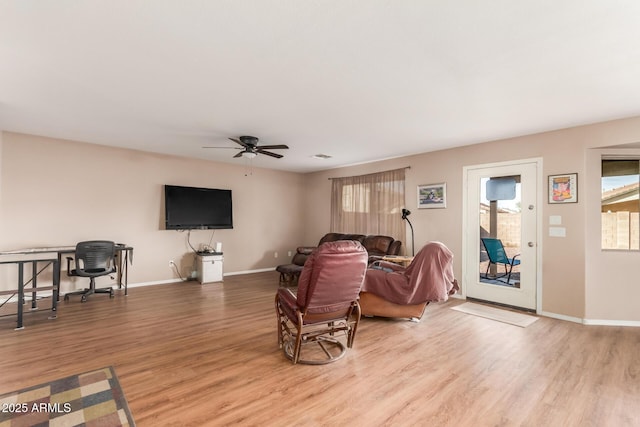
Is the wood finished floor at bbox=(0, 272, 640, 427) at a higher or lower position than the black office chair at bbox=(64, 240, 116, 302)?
lower

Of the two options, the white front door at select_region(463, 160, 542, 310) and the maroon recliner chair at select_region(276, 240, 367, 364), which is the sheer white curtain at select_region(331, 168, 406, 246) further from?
the maroon recliner chair at select_region(276, 240, 367, 364)

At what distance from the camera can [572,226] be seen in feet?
13.1

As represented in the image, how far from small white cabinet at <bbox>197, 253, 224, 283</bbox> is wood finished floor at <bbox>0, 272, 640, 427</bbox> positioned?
6.22ft

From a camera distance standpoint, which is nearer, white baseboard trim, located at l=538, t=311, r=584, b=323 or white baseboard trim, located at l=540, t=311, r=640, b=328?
white baseboard trim, located at l=540, t=311, r=640, b=328

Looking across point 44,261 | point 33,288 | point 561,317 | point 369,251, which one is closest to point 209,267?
point 44,261

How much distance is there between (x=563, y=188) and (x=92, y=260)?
6929mm

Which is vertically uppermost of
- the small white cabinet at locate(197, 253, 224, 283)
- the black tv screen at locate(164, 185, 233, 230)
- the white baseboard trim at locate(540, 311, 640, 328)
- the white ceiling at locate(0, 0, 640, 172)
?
the white ceiling at locate(0, 0, 640, 172)

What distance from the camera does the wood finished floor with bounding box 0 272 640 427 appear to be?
6.72ft

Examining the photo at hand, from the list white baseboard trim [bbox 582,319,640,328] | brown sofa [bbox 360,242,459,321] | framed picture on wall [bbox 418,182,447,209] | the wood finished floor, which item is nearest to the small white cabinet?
the wood finished floor

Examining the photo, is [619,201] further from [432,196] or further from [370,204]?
[370,204]

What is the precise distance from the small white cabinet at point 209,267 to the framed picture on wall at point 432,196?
421 cm

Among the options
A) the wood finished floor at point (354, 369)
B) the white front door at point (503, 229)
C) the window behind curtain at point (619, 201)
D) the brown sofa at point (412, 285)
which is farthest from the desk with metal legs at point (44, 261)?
the window behind curtain at point (619, 201)

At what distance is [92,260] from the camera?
4621mm

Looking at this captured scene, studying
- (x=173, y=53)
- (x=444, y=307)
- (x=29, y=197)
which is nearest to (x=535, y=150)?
(x=444, y=307)
